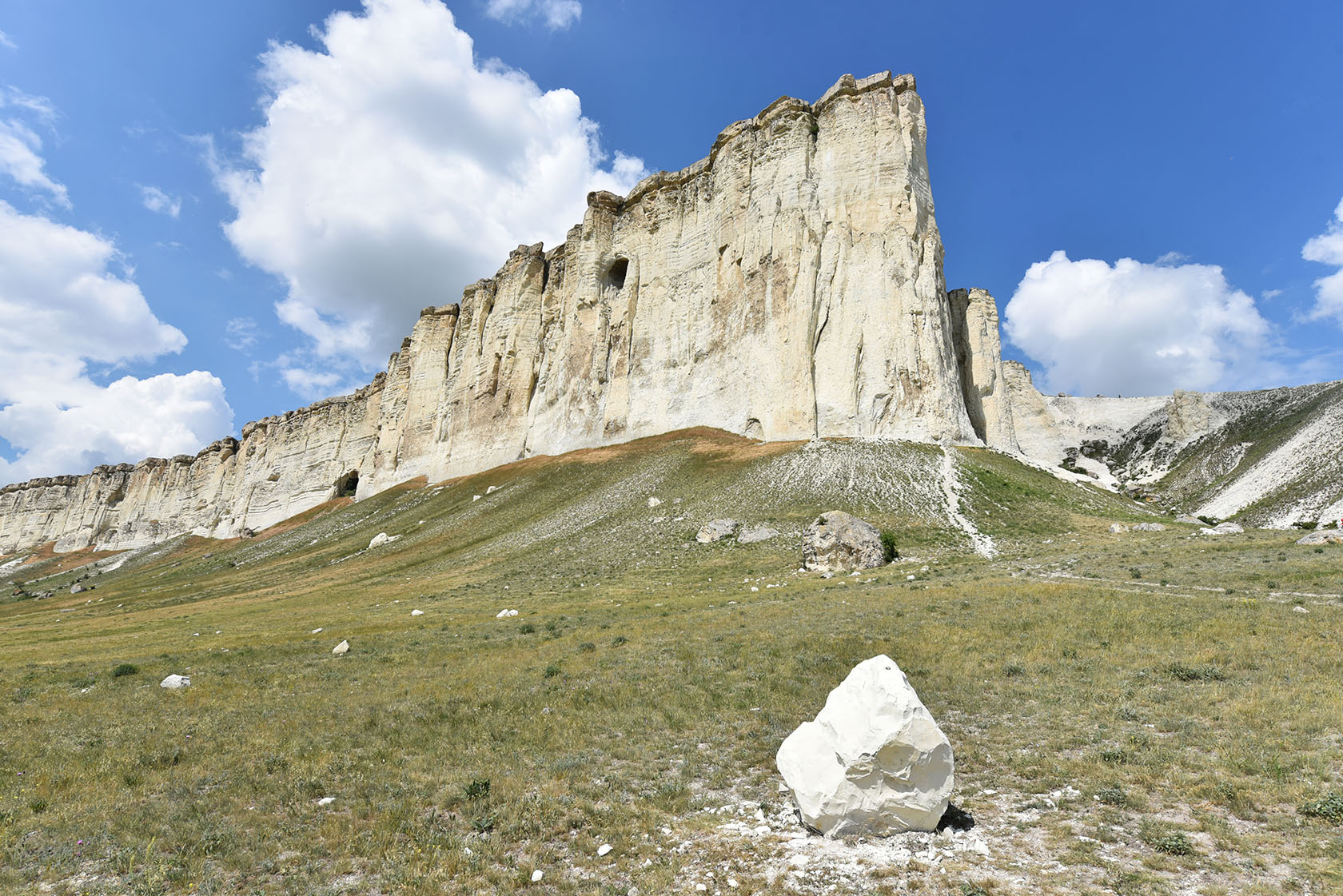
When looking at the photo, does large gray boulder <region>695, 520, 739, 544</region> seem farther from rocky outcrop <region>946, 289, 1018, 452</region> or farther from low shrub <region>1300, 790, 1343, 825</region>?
rocky outcrop <region>946, 289, 1018, 452</region>

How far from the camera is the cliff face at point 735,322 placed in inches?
1972

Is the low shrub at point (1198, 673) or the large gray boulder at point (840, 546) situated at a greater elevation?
the large gray boulder at point (840, 546)

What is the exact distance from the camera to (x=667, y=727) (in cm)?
1043

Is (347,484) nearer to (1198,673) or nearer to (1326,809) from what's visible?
(1198,673)

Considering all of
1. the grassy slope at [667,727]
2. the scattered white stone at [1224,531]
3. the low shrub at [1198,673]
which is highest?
the scattered white stone at [1224,531]

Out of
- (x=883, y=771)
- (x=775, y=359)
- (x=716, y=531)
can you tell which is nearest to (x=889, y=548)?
(x=716, y=531)

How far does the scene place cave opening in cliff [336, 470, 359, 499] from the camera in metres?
99.6

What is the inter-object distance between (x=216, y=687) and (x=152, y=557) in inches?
4113

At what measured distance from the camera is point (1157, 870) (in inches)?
213

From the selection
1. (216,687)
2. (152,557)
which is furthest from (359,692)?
(152,557)

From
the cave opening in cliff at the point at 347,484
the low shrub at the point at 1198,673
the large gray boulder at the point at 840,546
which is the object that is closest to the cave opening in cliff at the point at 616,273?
the large gray boulder at the point at 840,546

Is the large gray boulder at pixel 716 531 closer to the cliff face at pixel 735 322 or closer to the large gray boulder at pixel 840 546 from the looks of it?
the large gray boulder at pixel 840 546

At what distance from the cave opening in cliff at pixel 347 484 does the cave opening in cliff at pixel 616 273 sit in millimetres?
55128

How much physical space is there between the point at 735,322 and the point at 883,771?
53.6 metres
